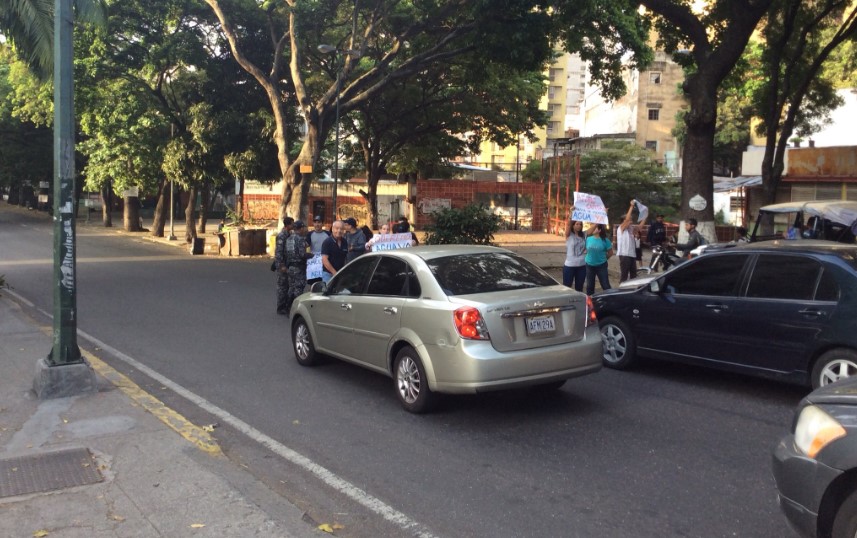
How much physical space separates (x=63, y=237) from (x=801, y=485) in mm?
6243

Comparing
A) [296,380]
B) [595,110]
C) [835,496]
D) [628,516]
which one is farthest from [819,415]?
[595,110]

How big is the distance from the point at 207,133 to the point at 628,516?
25341 millimetres

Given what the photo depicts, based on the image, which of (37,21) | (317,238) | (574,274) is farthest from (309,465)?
(37,21)

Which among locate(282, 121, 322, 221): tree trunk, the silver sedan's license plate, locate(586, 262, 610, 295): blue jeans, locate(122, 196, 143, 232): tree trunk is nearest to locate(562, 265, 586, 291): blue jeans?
locate(586, 262, 610, 295): blue jeans

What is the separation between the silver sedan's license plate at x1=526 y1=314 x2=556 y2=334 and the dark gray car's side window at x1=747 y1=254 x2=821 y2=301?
221 centimetres

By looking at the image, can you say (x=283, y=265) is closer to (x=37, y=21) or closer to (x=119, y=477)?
(x=37, y=21)

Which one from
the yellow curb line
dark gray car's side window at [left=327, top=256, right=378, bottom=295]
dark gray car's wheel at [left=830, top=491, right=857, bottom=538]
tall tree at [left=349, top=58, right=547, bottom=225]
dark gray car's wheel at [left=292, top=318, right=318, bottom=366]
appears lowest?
the yellow curb line

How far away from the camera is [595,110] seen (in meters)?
66.4

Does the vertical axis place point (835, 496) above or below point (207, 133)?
below

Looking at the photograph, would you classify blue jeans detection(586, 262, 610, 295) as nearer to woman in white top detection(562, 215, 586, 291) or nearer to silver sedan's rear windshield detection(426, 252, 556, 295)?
woman in white top detection(562, 215, 586, 291)

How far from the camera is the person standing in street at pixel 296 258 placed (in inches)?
462

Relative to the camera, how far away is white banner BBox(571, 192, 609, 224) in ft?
41.0

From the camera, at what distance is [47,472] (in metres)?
5.07

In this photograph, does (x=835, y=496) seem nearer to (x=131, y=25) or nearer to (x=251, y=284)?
(x=251, y=284)
